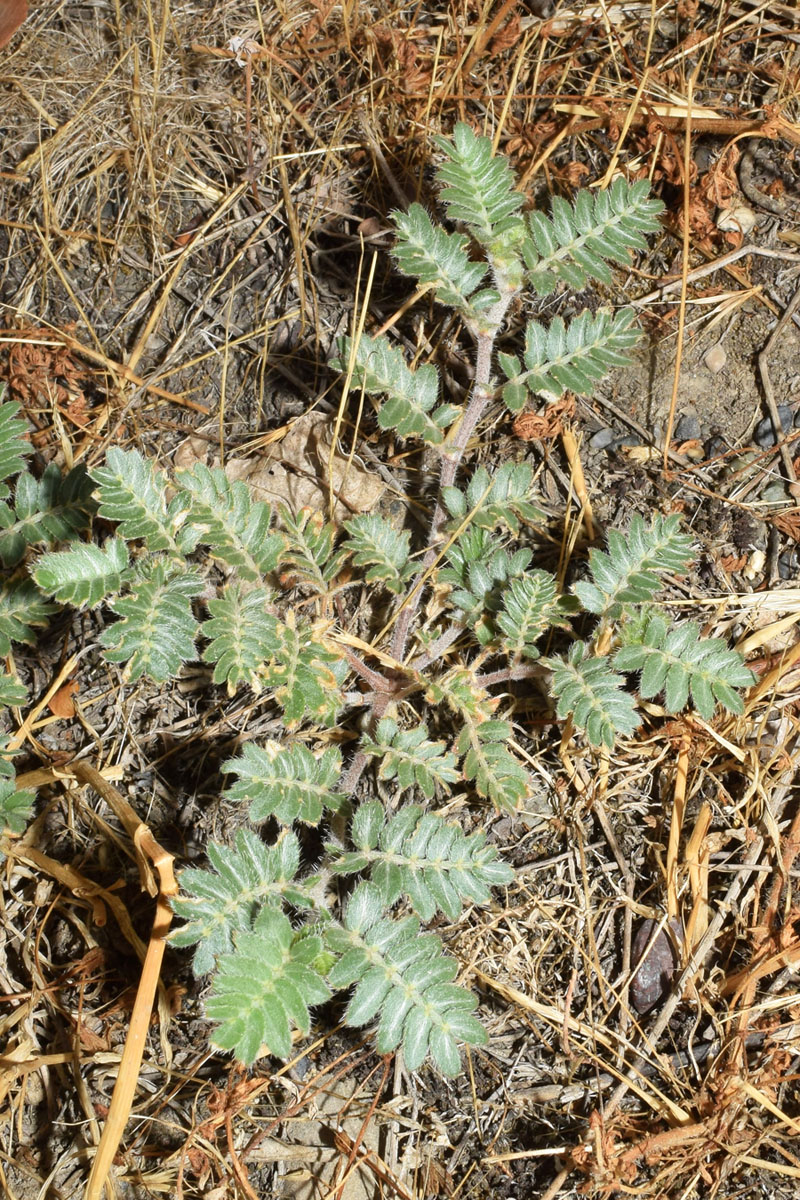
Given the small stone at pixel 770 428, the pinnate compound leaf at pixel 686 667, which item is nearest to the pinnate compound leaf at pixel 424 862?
the pinnate compound leaf at pixel 686 667

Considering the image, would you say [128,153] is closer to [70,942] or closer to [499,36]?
[499,36]

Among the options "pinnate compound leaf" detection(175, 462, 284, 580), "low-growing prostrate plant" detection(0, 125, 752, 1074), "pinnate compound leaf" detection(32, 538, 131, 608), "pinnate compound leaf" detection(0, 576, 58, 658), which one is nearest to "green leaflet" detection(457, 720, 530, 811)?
"low-growing prostrate plant" detection(0, 125, 752, 1074)

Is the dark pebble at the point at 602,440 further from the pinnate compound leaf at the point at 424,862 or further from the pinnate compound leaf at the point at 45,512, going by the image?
the pinnate compound leaf at the point at 45,512

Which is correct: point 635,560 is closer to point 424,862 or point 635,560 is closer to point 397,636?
point 397,636

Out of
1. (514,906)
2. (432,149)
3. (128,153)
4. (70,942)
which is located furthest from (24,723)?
(432,149)

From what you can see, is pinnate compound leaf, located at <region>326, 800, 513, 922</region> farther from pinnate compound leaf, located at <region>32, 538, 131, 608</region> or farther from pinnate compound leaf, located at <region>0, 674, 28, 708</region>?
pinnate compound leaf, located at <region>0, 674, 28, 708</region>
